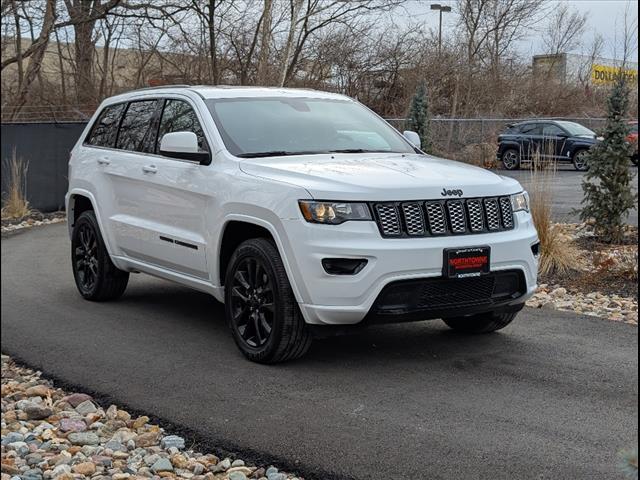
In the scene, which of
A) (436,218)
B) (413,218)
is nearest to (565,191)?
(436,218)

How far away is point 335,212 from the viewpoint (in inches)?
209

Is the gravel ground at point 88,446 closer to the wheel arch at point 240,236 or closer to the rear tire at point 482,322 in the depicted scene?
the wheel arch at point 240,236

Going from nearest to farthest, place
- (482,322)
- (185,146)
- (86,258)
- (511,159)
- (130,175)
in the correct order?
(185,146) < (482,322) < (130,175) < (86,258) < (511,159)

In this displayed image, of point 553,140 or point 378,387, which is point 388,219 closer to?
point 378,387

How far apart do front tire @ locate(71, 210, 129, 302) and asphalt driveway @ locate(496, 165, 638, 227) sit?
4.88 metres

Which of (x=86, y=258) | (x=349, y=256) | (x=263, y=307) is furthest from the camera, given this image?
(x=86, y=258)

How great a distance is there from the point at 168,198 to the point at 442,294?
2.30 meters

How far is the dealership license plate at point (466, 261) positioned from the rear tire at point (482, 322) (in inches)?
40.0

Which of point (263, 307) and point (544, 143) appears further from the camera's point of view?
point (544, 143)

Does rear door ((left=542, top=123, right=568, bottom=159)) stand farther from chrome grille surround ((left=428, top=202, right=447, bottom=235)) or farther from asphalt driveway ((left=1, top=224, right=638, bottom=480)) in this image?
chrome grille surround ((left=428, top=202, right=447, bottom=235))

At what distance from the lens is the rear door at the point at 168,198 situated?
20.8 feet

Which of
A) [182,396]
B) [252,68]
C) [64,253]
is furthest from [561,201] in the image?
[182,396]

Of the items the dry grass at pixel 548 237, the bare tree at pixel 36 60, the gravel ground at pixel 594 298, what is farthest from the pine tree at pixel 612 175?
the bare tree at pixel 36 60

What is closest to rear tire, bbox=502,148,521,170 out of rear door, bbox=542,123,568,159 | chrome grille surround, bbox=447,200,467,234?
rear door, bbox=542,123,568,159
